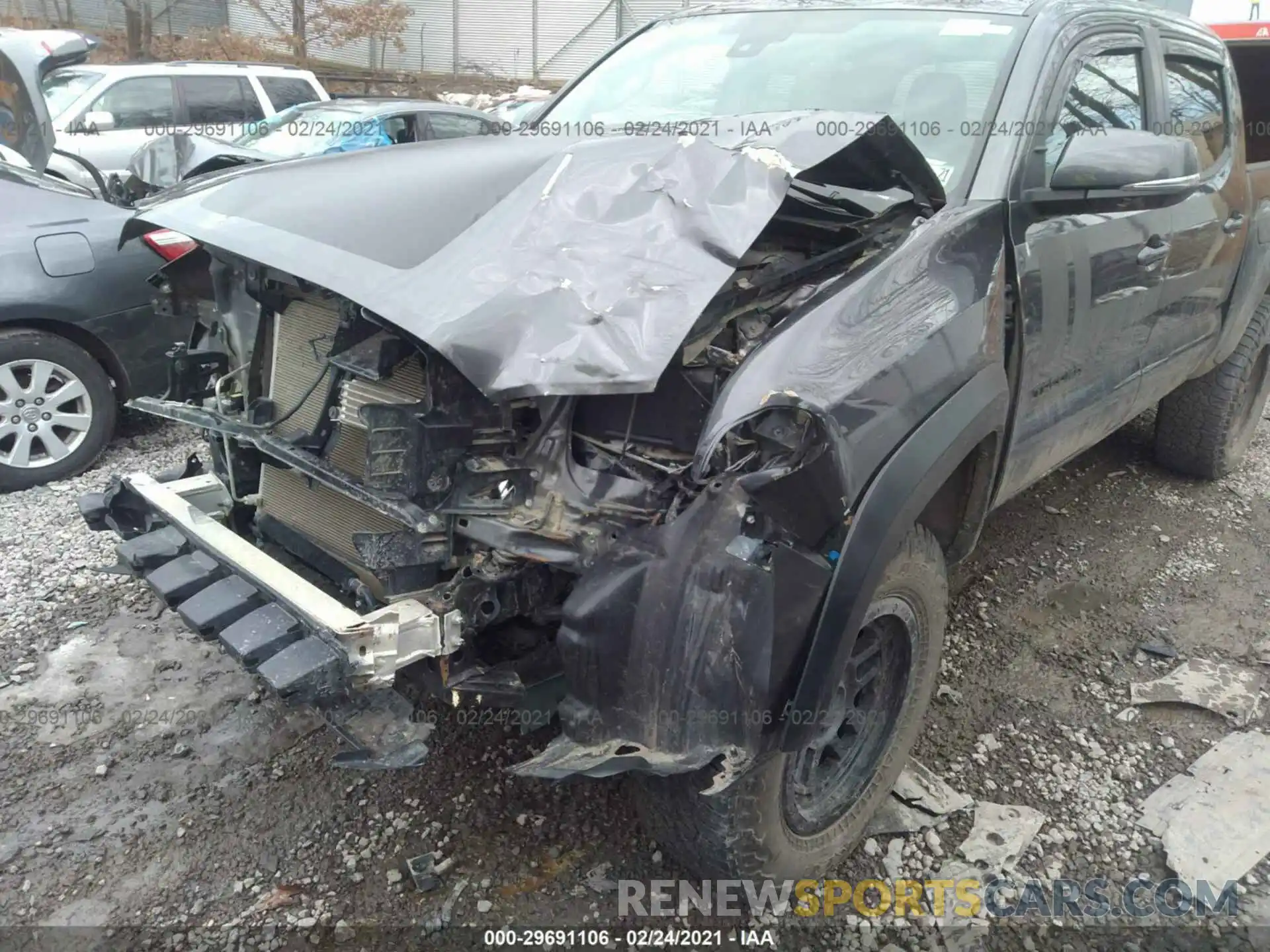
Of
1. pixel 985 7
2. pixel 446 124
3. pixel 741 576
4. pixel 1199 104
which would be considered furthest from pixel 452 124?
pixel 741 576

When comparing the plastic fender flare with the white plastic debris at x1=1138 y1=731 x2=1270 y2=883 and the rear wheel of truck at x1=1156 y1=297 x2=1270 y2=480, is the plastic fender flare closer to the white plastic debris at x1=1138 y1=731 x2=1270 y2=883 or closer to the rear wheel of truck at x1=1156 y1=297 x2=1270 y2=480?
the white plastic debris at x1=1138 y1=731 x2=1270 y2=883

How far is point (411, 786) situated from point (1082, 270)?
241cm

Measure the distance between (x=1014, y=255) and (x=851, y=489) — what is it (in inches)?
38.8

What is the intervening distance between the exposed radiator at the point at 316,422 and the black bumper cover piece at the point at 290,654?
25 cm

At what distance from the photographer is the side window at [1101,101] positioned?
265 centimetres

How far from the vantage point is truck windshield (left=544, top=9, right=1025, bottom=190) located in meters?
2.63

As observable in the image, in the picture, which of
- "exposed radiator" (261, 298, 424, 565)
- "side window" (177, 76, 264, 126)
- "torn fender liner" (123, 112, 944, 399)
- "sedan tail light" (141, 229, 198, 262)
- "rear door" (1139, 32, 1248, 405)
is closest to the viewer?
"torn fender liner" (123, 112, 944, 399)

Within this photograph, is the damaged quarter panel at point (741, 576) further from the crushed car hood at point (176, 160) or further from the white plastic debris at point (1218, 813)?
the crushed car hood at point (176, 160)

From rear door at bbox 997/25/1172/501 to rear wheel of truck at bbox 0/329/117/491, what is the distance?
4011 millimetres

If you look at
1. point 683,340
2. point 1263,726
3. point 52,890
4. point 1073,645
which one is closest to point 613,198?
point 683,340

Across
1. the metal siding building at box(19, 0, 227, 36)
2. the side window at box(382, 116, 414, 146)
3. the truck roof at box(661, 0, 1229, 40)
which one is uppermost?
the metal siding building at box(19, 0, 227, 36)

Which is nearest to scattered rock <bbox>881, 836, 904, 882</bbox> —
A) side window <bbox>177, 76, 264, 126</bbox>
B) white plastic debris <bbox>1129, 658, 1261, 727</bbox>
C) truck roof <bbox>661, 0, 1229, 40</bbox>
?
white plastic debris <bbox>1129, 658, 1261, 727</bbox>

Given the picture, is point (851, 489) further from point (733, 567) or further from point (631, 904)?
point (631, 904)

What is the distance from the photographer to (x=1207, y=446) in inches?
183
